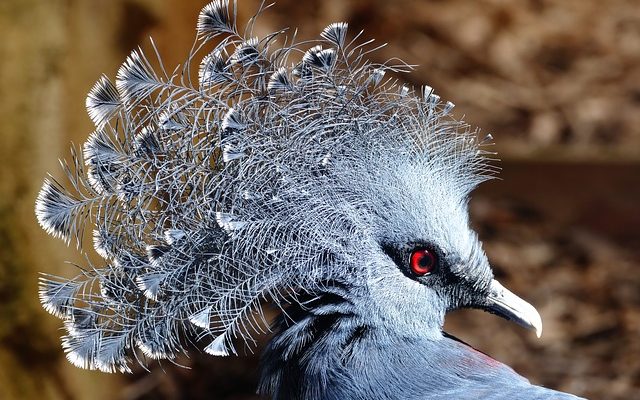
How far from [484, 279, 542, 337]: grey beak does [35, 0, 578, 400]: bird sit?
0.12m

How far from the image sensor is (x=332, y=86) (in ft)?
7.27

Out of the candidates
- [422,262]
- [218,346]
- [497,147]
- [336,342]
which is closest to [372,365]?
[336,342]

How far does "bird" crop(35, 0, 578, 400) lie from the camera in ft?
6.99

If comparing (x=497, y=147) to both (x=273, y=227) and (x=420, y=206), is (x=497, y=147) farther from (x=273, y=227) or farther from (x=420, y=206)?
(x=273, y=227)

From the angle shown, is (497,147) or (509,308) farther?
(497,147)

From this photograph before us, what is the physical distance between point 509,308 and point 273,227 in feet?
2.29

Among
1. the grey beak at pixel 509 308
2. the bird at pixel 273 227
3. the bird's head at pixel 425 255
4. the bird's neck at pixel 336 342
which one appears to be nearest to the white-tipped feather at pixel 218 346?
the bird at pixel 273 227

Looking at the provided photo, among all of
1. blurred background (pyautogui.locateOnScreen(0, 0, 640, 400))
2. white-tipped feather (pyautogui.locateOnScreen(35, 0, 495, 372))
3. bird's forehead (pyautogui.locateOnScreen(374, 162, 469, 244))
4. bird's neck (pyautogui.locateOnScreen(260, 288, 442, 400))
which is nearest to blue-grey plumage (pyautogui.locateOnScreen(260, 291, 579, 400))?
bird's neck (pyautogui.locateOnScreen(260, 288, 442, 400))

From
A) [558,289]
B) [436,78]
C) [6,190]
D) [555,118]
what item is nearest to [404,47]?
[436,78]

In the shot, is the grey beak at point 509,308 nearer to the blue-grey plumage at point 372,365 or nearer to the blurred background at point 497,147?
the blue-grey plumage at point 372,365

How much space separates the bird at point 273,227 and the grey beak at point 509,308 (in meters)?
0.12

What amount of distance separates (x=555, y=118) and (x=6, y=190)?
375cm

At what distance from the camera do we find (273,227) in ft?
6.96

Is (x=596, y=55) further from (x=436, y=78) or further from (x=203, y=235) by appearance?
(x=203, y=235)
